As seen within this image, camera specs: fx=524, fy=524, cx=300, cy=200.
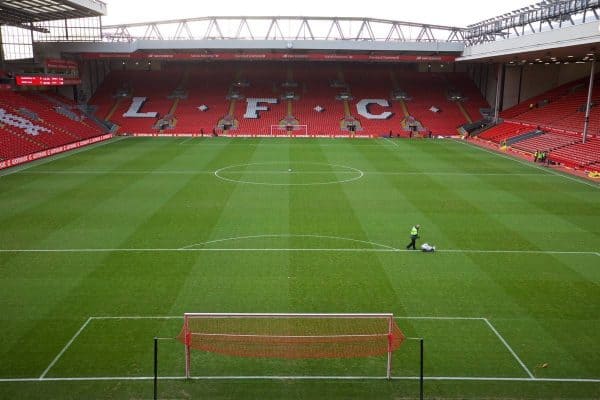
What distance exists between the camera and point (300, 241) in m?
19.3

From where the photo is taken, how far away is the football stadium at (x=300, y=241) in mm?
10953

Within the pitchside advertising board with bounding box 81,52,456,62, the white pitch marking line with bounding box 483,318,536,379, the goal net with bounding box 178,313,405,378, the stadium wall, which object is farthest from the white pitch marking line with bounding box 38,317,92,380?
the stadium wall

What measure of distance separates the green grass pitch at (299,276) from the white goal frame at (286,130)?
27.2m

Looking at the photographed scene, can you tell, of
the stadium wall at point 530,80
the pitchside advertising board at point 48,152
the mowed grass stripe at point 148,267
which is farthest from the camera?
the stadium wall at point 530,80

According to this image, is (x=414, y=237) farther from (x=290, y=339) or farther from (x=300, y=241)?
(x=290, y=339)

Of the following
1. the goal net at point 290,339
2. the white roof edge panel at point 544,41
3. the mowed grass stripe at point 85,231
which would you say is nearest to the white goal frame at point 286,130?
the white roof edge panel at point 544,41

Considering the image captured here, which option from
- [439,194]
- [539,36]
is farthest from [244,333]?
[539,36]

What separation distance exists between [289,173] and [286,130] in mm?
27365

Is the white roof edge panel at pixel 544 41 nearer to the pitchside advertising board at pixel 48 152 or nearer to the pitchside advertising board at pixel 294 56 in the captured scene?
the pitchside advertising board at pixel 294 56

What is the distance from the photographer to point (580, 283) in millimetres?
15484

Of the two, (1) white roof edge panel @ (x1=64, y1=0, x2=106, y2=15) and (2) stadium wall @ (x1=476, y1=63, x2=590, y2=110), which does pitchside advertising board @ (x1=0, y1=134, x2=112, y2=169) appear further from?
(2) stadium wall @ (x1=476, y1=63, x2=590, y2=110)

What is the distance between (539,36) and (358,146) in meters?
17.1

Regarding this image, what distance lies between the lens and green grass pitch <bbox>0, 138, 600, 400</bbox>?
1075cm

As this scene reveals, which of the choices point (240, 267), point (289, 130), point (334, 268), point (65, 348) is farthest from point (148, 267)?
point (289, 130)
